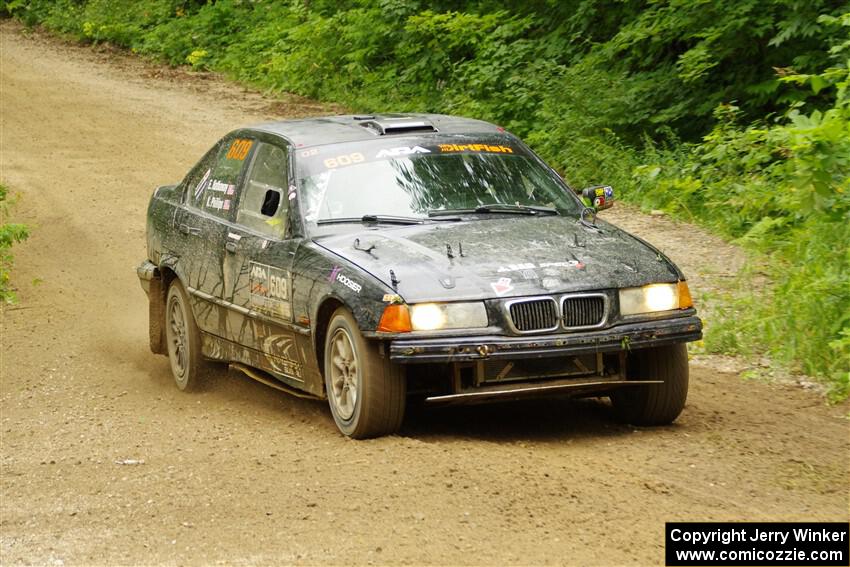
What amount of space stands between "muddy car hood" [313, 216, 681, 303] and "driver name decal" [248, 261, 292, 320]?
0.36 meters

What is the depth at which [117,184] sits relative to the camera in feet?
55.2

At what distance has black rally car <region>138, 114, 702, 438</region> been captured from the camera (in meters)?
6.36

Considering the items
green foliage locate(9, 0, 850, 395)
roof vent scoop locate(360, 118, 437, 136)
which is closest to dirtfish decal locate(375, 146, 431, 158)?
roof vent scoop locate(360, 118, 437, 136)

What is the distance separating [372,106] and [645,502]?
14.9 m

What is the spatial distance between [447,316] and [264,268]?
67.4 inches

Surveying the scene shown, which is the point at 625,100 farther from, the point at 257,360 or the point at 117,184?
the point at 257,360

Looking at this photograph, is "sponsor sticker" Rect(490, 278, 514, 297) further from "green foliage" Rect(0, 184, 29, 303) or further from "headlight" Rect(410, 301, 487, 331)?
"green foliage" Rect(0, 184, 29, 303)

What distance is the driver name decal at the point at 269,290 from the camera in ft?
24.1

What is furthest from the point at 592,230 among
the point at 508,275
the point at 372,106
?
the point at 372,106

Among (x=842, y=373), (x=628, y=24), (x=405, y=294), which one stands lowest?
(x=842, y=373)

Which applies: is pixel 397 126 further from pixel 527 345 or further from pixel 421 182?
pixel 527 345

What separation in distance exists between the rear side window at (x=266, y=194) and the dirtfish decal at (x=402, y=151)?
612mm

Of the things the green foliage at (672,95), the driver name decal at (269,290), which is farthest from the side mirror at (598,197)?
the driver name decal at (269,290)

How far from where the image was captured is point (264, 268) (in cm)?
762
